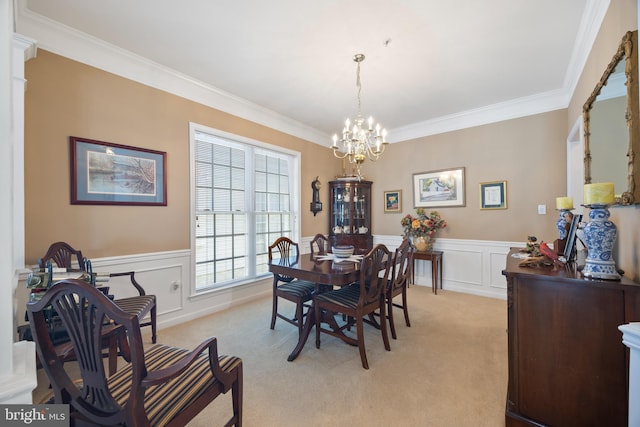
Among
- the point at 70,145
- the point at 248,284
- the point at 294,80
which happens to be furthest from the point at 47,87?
the point at 248,284

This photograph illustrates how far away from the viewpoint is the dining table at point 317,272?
2176 mm

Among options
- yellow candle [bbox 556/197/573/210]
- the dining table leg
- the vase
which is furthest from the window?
yellow candle [bbox 556/197/573/210]

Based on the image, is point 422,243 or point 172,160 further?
point 422,243

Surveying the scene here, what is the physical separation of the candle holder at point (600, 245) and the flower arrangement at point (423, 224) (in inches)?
117

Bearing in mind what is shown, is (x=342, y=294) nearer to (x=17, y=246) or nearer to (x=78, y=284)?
(x=78, y=284)

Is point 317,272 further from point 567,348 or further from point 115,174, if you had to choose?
point 115,174

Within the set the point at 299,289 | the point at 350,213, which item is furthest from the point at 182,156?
the point at 350,213

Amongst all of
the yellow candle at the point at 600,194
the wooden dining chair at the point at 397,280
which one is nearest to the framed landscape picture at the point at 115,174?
the wooden dining chair at the point at 397,280

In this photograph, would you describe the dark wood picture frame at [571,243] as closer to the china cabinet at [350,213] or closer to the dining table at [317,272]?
the dining table at [317,272]

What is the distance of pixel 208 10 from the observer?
2078mm

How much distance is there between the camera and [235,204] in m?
3.79

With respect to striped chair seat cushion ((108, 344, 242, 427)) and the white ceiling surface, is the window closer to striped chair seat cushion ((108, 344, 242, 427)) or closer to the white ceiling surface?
the white ceiling surface

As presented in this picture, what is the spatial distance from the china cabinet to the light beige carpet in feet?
6.61

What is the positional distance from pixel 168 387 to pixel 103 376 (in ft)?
0.95
